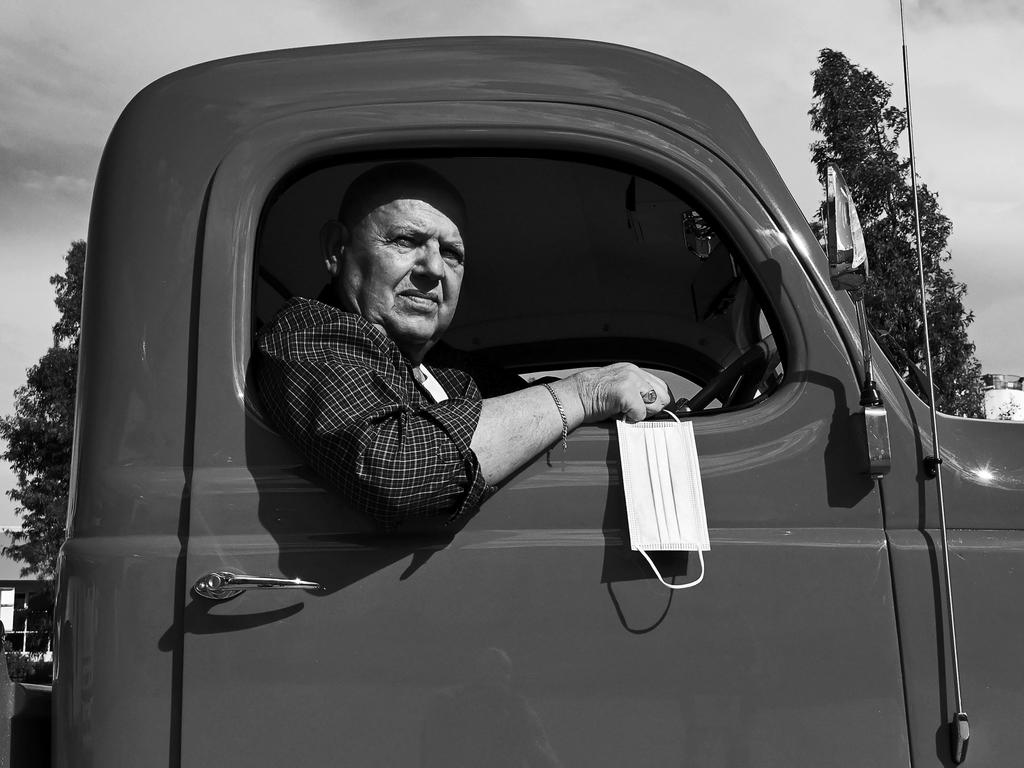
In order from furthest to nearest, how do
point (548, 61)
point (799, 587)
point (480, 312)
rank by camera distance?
point (480, 312) → point (548, 61) → point (799, 587)

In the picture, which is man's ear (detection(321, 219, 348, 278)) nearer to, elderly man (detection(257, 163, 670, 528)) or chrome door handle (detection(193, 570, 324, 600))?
elderly man (detection(257, 163, 670, 528))

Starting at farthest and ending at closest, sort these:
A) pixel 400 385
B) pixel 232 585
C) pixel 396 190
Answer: pixel 396 190
pixel 400 385
pixel 232 585

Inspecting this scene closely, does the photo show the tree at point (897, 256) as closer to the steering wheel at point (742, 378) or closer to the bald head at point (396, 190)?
the steering wheel at point (742, 378)

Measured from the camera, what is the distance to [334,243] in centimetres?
209

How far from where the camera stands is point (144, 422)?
5.42 ft

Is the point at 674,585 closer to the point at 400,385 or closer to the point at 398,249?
the point at 400,385

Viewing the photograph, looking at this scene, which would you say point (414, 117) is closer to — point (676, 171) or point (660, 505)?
point (676, 171)

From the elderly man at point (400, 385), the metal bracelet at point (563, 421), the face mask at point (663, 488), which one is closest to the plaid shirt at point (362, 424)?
the elderly man at point (400, 385)

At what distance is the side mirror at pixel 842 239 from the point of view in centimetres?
160

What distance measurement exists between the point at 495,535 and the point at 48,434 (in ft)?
75.9

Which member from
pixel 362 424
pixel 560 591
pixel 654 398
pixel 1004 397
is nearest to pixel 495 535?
pixel 560 591

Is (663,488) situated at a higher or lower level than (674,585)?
→ higher

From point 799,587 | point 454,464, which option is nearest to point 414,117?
point 454,464

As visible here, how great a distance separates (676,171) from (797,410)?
1.55 ft
